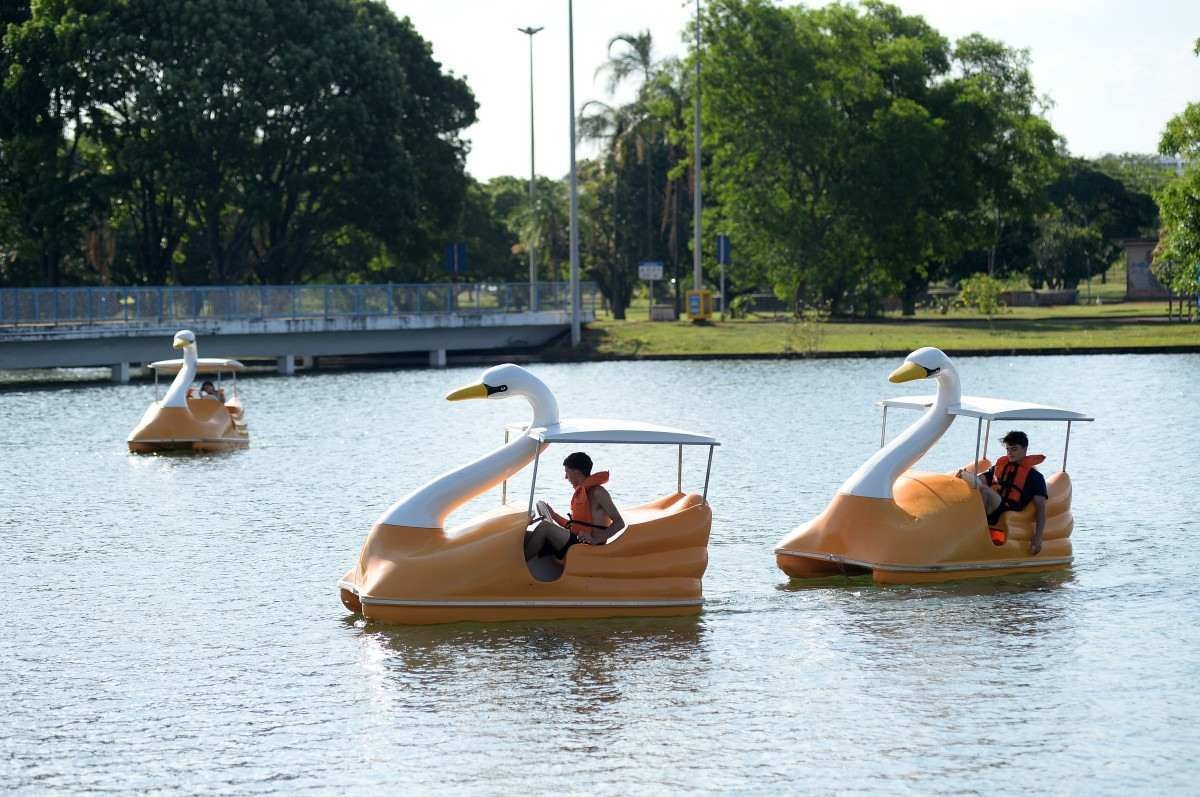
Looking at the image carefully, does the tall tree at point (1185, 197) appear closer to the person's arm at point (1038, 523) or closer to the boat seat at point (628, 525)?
the person's arm at point (1038, 523)

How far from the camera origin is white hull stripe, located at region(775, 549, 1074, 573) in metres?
16.3

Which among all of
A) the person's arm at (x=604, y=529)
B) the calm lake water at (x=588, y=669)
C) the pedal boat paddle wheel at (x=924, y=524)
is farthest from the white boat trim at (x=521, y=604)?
the pedal boat paddle wheel at (x=924, y=524)

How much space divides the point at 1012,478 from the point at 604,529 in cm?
448

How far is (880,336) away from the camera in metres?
61.4

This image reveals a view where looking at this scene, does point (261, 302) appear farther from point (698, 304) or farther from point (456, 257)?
point (698, 304)

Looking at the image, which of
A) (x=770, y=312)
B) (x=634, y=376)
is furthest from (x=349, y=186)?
(x=770, y=312)

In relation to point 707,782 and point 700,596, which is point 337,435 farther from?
point 707,782

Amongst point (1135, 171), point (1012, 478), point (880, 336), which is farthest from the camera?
point (1135, 171)

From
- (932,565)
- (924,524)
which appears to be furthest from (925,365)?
(932,565)

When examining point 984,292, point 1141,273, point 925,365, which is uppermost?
point 1141,273

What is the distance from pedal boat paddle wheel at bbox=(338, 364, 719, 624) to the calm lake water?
0.86ft

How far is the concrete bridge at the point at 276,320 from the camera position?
50.8m

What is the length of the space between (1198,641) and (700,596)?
4231mm

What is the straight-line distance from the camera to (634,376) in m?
51.8
